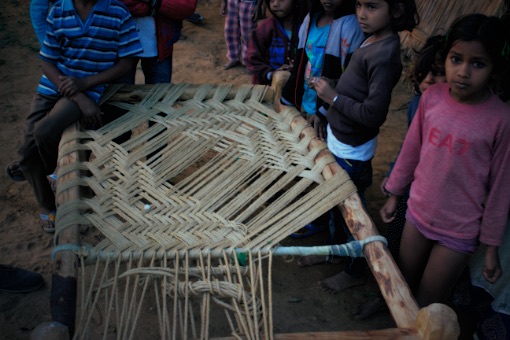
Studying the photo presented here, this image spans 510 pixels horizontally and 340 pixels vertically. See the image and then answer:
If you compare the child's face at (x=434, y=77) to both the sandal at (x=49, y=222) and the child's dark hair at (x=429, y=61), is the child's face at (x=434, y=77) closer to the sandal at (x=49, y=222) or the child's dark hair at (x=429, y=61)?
the child's dark hair at (x=429, y=61)

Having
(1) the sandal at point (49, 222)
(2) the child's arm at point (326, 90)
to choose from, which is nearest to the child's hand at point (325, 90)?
(2) the child's arm at point (326, 90)

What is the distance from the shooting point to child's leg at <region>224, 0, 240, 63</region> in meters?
4.11

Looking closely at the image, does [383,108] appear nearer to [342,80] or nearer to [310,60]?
[342,80]

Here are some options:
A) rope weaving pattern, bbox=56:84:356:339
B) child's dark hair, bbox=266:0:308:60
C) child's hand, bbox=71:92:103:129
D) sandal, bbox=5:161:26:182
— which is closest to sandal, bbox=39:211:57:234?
sandal, bbox=5:161:26:182

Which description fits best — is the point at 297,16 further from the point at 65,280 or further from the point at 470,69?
the point at 65,280

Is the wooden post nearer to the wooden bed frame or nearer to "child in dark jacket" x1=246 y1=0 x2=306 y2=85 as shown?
the wooden bed frame

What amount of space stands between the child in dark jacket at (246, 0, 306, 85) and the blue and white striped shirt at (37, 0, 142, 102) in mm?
609

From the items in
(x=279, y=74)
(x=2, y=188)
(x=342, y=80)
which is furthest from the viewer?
(x=2, y=188)

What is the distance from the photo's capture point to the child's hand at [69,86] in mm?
1881

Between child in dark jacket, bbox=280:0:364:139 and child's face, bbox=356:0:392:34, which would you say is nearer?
child's face, bbox=356:0:392:34

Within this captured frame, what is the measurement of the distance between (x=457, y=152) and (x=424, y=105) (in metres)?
0.20

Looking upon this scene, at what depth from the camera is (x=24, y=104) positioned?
3279 mm

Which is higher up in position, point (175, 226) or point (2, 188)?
point (175, 226)

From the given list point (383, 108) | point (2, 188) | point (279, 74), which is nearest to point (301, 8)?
point (279, 74)
